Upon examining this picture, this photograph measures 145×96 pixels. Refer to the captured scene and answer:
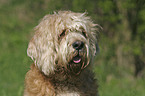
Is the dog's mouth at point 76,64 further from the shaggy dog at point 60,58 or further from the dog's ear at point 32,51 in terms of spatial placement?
the dog's ear at point 32,51

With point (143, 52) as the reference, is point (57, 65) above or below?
above

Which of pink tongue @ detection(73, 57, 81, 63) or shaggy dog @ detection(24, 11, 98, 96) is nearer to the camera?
shaggy dog @ detection(24, 11, 98, 96)

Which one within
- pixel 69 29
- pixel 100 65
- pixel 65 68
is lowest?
pixel 100 65

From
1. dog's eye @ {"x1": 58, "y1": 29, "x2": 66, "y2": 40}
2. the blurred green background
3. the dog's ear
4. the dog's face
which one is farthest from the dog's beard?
the blurred green background

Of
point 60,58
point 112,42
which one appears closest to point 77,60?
point 60,58

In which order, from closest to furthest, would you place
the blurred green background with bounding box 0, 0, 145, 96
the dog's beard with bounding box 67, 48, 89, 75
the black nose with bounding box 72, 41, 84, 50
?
the black nose with bounding box 72, 41, 84, 50, the dog's beard with bounding box 67, 48, 89, 75, the blurred green background with bounding box 0, 0, 145, 96

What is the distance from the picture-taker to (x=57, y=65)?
462 centimetres

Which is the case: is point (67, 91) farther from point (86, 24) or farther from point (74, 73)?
point (86, 24)

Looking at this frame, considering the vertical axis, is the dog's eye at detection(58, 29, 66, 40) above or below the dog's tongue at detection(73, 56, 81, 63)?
above

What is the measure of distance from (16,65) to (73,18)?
695cm

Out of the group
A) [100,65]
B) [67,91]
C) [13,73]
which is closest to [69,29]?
[67,91]

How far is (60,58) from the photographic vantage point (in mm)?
4539

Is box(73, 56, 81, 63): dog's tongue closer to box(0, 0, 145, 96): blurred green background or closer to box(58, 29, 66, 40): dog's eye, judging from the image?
box(58, 29, 66, 40): dog's eye

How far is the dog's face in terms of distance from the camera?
4.49 metres
